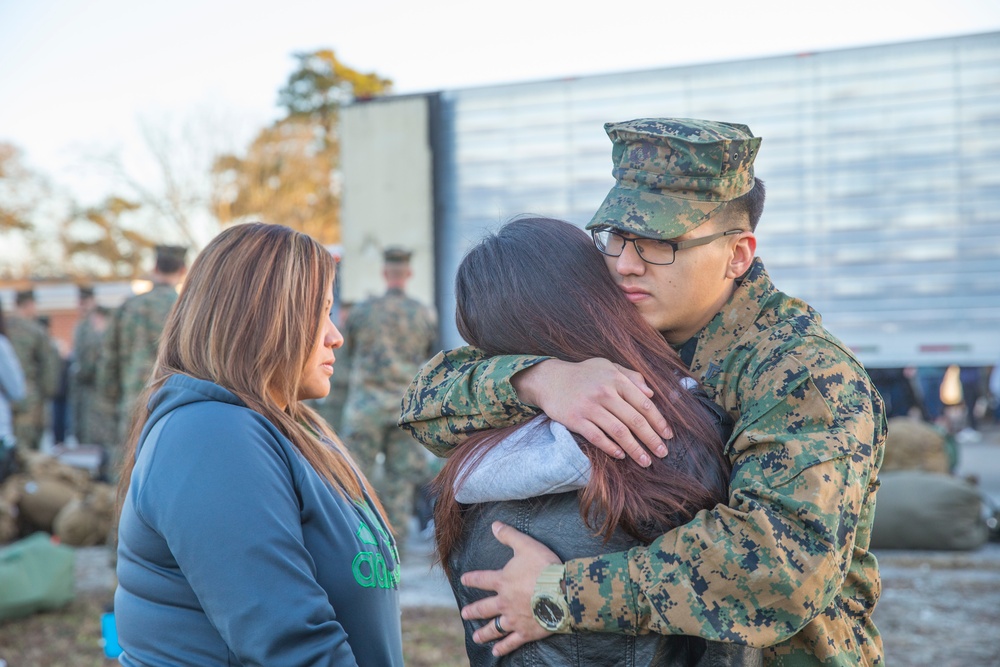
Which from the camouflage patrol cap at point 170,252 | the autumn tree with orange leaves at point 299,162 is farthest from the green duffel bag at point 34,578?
the autumn tree with orange leaves at point 299,162

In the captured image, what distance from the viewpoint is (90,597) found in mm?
5949

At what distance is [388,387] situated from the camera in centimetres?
685

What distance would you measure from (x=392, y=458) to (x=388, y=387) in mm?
557

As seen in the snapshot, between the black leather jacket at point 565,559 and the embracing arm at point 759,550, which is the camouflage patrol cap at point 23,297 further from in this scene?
the embracing arm at point 759,550

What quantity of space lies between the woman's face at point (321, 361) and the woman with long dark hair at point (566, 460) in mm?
392

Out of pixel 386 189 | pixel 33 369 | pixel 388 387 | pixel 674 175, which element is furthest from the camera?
pixel 33 369

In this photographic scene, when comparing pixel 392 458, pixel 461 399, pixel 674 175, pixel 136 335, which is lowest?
pixel 392 458

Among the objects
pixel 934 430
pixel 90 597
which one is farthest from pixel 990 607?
pixel 90 597

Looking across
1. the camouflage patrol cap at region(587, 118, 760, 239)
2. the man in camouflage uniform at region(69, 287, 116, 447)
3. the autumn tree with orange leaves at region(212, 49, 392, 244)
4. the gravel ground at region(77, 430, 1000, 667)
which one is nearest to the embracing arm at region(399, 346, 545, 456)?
the camouflage patrol cap at region(587, 118, 760, 239)

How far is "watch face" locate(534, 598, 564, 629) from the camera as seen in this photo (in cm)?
151

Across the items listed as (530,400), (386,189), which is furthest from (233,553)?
(386,189)

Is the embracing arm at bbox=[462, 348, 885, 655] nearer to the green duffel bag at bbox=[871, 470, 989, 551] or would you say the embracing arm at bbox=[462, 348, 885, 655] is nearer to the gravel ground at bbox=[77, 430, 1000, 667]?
the gravel ground at bbox=[77, 430, 1000, 667]

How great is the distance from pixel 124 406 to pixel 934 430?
646 centimetres

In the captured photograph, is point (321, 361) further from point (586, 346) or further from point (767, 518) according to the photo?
point (767, 518)
